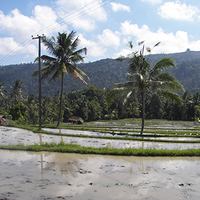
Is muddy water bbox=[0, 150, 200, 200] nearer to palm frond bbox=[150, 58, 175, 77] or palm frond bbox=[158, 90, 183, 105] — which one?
palm frond bbox=[158, 90, 183, 105]

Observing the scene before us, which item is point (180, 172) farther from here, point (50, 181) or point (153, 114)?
point (153, 114)

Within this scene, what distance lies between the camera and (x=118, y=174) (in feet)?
23.3

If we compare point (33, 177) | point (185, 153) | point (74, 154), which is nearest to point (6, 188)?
point (33, 177)

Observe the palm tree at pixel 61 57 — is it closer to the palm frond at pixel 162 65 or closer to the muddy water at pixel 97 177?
the palm frond at pixel 162 65

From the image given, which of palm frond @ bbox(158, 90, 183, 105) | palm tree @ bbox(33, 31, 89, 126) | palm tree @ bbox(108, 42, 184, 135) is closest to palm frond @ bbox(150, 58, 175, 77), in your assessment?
palm tree @ bbox(108, 42, 184, 135)

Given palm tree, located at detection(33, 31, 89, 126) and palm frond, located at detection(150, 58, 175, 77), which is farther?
palm tree, located at detection(33, 31, 89, 126)

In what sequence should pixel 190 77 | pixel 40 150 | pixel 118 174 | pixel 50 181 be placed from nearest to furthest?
pixel 50 181 < pixel 118 174 < pixel 40 150 < pixel 190 77

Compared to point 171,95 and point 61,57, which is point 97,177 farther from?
point 61,57

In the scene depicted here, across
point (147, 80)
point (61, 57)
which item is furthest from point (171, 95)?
point (61, 57)

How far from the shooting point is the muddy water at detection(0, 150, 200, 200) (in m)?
5.45

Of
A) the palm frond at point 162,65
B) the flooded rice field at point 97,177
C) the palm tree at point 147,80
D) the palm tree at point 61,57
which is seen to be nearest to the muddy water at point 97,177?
the flooded rice field at point 97,177

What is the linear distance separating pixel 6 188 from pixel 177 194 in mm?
3912

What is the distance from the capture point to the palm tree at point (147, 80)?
61.0 ft

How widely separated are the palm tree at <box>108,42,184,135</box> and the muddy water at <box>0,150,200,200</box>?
31.3 ft
